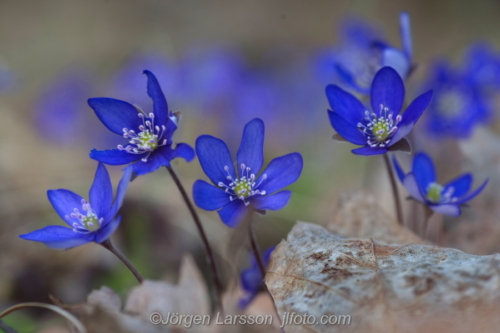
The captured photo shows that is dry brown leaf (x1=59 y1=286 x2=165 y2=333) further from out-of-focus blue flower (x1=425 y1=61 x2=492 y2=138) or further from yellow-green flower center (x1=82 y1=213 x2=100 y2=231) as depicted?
out-of-focus blue flower (x1=425 y1=61 x2=492 y2=138)

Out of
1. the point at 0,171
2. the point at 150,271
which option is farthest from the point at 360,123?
the point at 0,171

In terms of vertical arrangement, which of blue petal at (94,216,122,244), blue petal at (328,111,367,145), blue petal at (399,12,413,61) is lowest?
blue petal at (94,216,122,244)

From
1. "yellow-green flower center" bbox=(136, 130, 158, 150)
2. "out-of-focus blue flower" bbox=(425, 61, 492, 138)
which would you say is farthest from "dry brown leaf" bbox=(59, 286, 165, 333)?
"out-of-focus blue flower" bbox=(425, 61, 492, 138)

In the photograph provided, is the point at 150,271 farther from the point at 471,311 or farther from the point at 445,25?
the point at 445,25

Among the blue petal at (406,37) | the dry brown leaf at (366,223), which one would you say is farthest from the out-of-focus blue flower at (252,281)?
the blue petal at (406,37)

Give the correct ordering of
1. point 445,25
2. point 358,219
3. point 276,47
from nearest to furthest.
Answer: point 358,219
point 445,25
point 276,47

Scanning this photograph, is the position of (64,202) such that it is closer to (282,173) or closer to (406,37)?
(282,173)
